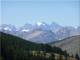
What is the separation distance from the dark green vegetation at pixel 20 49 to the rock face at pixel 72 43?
147mm

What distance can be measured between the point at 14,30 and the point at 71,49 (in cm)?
114

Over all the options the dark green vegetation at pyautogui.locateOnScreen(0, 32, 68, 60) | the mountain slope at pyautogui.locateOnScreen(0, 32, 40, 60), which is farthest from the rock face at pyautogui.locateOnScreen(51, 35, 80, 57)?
the mountain slope at pyautogui.locateOnScreen(0, 32, 40, 60)

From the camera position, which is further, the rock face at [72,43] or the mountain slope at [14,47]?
the rock face at [72,43]

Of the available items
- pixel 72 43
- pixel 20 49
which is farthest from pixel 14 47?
pixel 72 43

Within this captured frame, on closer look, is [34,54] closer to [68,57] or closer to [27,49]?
[27,49]

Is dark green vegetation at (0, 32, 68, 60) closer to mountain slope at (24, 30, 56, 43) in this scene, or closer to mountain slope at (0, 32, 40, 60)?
mountain slope at (0, 32, 40, 60)

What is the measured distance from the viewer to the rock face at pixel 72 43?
487 cm

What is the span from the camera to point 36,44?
4.66m

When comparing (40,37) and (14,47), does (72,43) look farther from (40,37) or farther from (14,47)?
(14,47)

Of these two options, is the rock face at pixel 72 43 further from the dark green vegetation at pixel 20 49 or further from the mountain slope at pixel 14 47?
the mountain slope at pixel 14 47

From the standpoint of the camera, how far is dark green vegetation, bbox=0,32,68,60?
4.50 metres

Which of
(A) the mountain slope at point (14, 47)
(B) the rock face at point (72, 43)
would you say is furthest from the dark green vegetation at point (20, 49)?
(B) the rock face at point (72, 43)

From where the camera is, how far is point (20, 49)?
15.3 ft

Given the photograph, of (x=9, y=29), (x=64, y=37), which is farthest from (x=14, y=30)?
(x=64, y=37)
